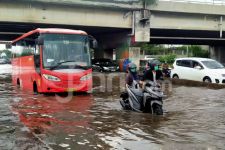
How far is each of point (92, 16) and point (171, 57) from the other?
31647 mm

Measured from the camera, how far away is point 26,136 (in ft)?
24.2

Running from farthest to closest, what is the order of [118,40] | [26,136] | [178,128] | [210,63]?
[118,40] < [210,63] < [178,128] < [26,136]

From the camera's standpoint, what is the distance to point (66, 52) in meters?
14.7

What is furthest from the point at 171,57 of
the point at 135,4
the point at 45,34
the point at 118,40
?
the point at 45,34

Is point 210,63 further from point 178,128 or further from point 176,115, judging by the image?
point 178,128

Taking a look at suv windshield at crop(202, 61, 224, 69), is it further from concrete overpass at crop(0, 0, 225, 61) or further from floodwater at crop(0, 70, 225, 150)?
concrete overpass at crop(0, 0, 225, 61)

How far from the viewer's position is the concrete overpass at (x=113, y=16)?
99.6 ft

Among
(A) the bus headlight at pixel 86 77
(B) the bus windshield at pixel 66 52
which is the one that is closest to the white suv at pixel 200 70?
(A) the bus headlight at pixel 86 77

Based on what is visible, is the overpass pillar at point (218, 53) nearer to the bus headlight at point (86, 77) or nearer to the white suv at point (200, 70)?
the white suv at point (200, 70)

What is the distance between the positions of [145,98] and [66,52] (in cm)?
564

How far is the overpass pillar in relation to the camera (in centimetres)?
5597

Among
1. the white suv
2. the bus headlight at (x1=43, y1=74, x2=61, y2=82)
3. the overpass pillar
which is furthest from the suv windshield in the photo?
the overpass pillar

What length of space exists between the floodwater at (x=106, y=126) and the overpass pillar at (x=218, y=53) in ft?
146

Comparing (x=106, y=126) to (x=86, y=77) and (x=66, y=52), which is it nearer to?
(x=86, y=77)
